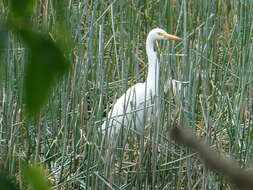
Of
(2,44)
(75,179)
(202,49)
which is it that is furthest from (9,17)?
(202,49)

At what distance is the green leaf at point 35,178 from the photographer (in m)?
0.39

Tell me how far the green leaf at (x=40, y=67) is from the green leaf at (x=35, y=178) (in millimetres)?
33

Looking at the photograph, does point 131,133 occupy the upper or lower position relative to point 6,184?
lower

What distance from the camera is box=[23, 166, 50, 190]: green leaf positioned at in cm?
39

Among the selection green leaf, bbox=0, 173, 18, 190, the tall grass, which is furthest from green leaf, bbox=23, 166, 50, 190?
the tall grass

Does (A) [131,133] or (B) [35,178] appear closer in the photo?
(B) [35,178]

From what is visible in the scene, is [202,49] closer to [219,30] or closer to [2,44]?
[219,30]

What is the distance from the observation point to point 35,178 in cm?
39

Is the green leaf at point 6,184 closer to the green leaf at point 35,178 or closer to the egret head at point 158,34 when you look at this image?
the green leaf at point 35,178

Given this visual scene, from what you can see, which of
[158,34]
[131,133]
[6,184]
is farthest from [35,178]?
[158,34]

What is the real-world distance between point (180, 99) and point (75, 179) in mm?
474

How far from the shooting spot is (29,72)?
1.28ft

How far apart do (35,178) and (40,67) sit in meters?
0.06

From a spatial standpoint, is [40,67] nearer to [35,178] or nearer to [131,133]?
[35,178]
